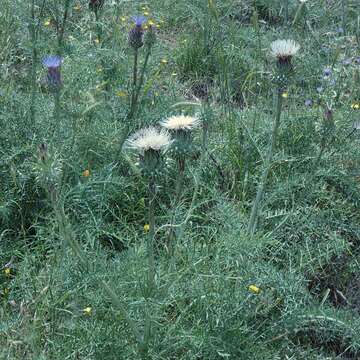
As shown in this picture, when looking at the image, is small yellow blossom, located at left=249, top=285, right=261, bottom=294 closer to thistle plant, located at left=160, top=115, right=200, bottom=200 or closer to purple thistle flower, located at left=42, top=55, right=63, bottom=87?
thistle plant, located at left=160, top=115, right=200, bottom=200

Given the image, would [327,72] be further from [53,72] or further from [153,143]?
[153,143]

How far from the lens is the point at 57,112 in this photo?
2.33 meters

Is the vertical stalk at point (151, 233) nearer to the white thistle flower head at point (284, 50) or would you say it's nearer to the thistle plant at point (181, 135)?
the thistle plant at point (181, 135)

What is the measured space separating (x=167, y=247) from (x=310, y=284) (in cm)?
56

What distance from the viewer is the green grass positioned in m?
1.98

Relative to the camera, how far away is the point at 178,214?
7.80 ft

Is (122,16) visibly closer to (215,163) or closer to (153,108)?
(153,108)

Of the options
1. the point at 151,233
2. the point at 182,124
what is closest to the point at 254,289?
the point at 151,233

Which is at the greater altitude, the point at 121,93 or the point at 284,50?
the point at 284,50

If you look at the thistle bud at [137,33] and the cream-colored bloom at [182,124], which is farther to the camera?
the thistle bud at [137,33]

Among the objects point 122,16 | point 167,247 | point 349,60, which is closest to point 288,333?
point 167,247

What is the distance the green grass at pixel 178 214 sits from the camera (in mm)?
1977

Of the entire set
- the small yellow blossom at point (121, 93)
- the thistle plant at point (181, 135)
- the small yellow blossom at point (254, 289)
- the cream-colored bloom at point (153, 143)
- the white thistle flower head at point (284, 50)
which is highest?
the white thistle flower head at point (284, 50)

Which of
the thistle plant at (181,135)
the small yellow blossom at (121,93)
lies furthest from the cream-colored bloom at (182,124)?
the small yellow blossom at (121,93)
